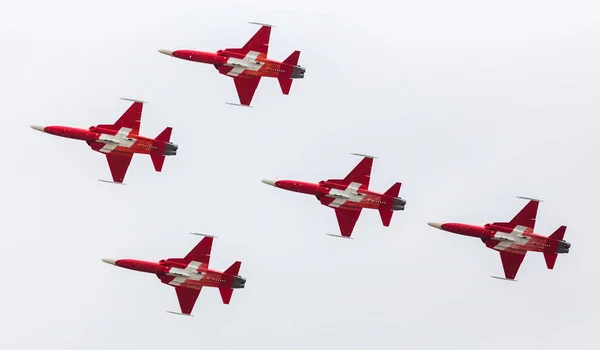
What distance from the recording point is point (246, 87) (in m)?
125

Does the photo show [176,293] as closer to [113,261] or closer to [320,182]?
[113,261]

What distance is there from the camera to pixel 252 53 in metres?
124

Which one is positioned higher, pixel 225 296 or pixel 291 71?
pixel 291 71

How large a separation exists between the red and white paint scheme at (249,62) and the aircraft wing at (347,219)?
9.01 meters

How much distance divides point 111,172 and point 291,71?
14401 mm

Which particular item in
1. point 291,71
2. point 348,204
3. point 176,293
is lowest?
point 176,293

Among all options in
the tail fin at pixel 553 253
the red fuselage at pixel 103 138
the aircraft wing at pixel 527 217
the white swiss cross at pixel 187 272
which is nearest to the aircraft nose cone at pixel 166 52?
the red fuselage at pixel 103 138

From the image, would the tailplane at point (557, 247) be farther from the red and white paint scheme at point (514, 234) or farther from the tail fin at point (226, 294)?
the tail fin at point (226, 294)

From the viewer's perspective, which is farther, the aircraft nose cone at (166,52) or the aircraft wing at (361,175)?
the aircraft nose cone at (166,52)

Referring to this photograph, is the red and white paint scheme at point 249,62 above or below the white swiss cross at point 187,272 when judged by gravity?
Result: above

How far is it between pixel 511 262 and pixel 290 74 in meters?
19.9

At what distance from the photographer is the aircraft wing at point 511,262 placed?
124 meters

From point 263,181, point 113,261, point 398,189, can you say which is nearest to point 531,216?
point 398,189

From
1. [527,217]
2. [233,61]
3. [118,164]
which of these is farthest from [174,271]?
[527,217]
